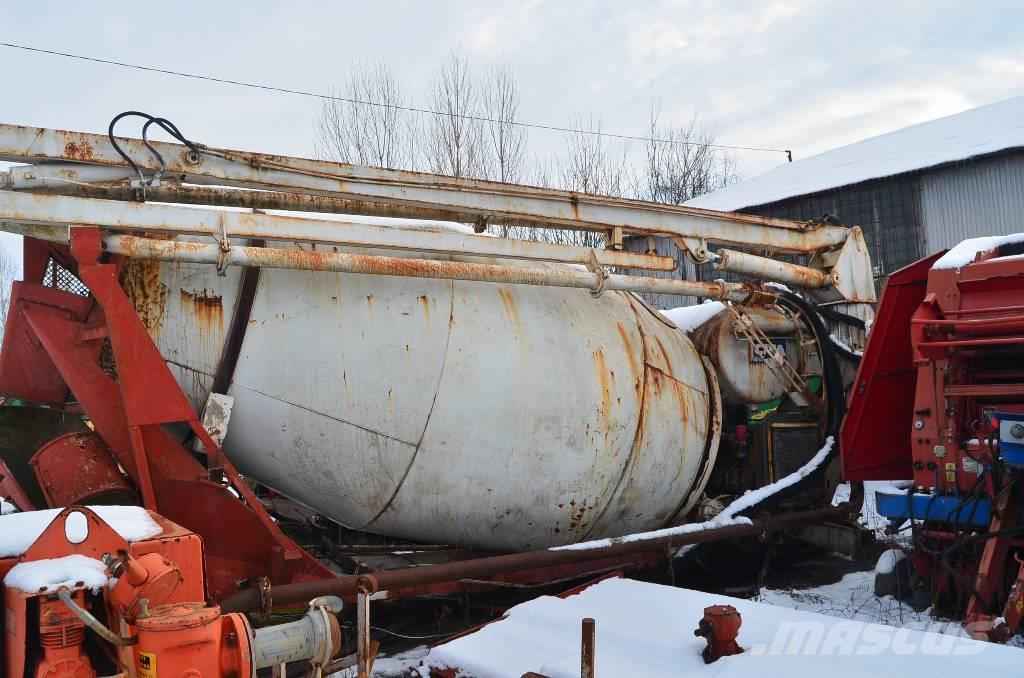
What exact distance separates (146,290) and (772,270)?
16.4ft

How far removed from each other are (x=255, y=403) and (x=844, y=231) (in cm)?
560

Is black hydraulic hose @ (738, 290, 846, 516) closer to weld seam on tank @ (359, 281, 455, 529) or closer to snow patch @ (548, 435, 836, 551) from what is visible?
snow patch @ (548, 435, 836, 551)

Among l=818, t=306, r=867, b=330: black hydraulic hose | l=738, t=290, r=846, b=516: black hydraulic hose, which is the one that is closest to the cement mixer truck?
l=738, t=290, r=846, b=516: black hydraulic hose

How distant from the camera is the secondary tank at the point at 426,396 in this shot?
503 cm

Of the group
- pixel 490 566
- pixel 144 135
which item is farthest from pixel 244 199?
pixel 490 566

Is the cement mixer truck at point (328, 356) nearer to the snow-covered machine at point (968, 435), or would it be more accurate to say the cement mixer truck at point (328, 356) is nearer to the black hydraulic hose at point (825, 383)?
the black hydraulic hose at point (825, 383)

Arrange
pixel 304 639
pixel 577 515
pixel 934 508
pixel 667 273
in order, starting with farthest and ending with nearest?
1. pixel 667 273
2. pixel 577 515
3. pixel 934 508
4. pixel 304 639

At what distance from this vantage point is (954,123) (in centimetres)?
1920

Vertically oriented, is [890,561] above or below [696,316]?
below

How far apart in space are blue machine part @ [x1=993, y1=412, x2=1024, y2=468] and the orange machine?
4038mm

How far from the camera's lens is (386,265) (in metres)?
5.08

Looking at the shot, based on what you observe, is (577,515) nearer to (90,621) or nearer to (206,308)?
(206,308)

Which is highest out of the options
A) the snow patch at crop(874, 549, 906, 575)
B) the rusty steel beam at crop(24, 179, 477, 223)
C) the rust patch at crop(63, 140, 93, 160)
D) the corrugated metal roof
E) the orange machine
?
the corrugated metal roof

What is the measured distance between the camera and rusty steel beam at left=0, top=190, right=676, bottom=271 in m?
4.34
